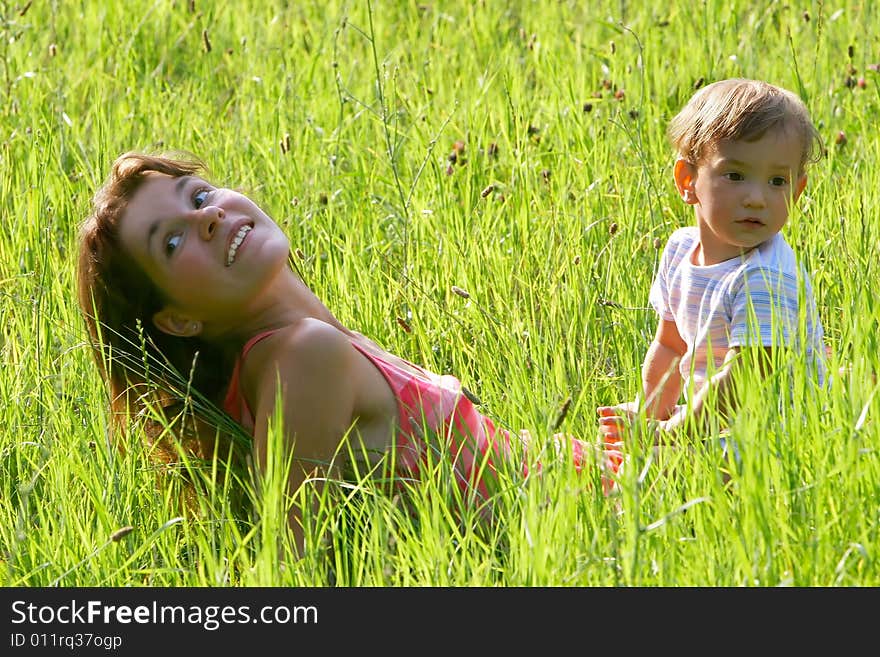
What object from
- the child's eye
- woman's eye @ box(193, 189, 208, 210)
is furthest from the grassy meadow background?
woman's eye @ box(193, 189, 208, 210)

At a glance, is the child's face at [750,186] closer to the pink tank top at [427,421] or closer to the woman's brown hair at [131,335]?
the pink tank top at [427,421]

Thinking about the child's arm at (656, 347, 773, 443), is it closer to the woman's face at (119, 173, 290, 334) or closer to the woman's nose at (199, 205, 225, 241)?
the woman's face at (119, 173, 290, 334)

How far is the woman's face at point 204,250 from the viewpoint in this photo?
259cm

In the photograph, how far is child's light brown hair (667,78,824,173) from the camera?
8.87 ft

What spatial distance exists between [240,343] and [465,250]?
943 millimetres

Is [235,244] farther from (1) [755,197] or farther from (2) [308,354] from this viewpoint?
(1) [755,197]

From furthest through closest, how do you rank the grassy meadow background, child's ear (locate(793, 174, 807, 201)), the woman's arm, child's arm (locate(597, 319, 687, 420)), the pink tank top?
child's arm (locate(597, 319, 687, 420))
child's ear (locate(793, 174, 807, 201))
the pink tank top
the woman's arm
the grassy meadow background

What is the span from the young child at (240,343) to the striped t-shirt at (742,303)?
391 mm

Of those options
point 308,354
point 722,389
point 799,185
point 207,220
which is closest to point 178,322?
point 207,220

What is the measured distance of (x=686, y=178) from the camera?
9.58 feet

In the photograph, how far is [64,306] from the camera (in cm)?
319

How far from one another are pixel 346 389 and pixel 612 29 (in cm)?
312

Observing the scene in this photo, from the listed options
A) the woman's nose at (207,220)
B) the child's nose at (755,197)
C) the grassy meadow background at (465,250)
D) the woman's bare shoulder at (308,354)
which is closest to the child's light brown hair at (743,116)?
the child's nose at (755,197)

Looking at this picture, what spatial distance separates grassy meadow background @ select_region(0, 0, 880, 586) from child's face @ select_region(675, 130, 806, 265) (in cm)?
27
